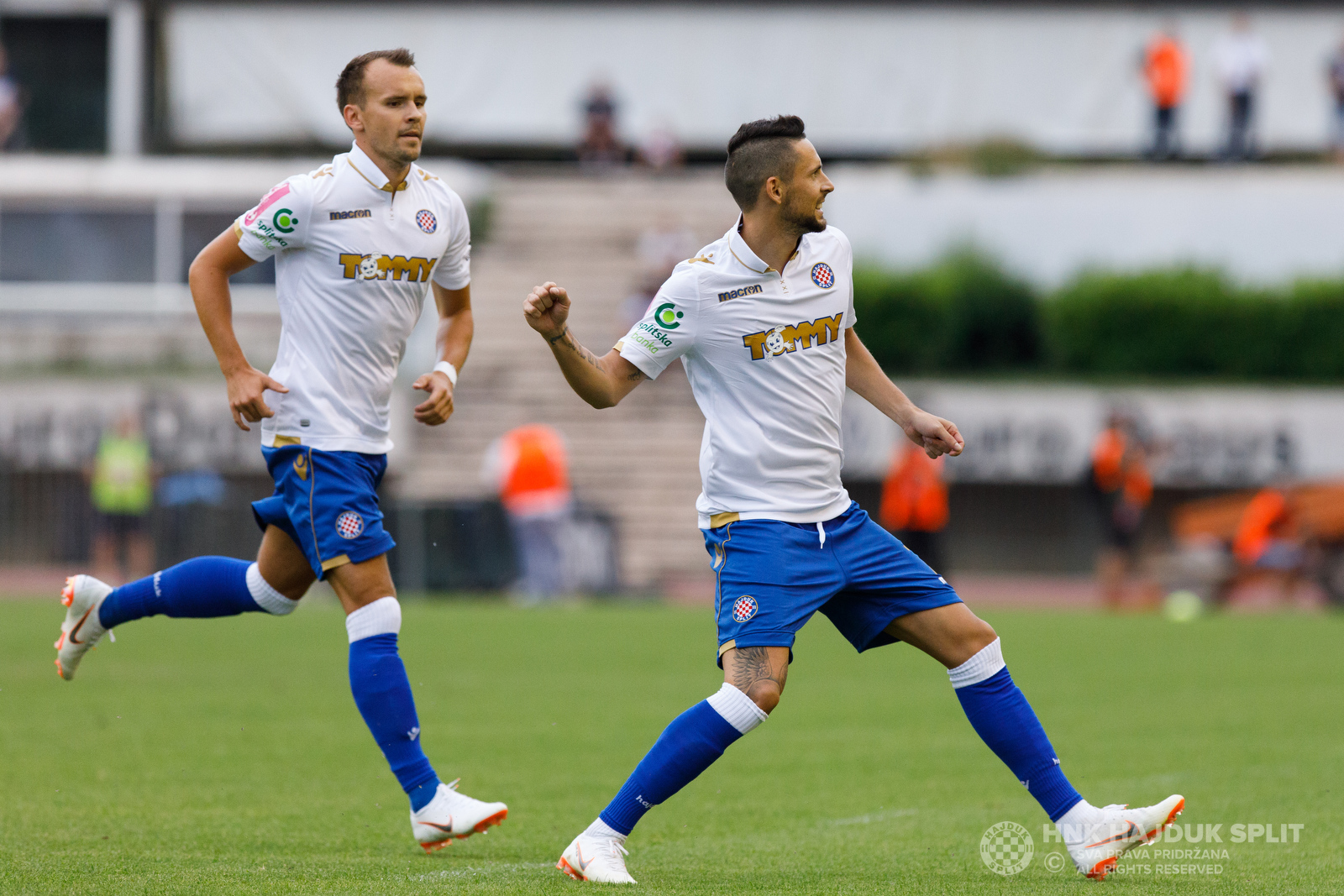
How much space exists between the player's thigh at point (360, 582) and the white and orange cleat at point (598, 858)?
3.75 feet

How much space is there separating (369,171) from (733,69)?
29128mm

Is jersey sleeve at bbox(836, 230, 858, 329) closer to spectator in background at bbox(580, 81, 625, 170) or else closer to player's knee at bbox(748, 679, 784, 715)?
player's knee at bbox(748, 679, 784, 715)

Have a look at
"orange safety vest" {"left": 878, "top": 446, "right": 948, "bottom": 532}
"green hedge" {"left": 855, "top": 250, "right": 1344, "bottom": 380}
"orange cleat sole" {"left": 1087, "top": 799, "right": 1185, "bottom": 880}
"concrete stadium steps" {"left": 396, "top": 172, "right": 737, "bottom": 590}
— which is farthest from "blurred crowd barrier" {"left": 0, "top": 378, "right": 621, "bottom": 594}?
"orange cleat sole" {"left": 1087, "top": 799, "right": 1185, "bottom": 880}

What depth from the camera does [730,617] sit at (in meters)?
5.40

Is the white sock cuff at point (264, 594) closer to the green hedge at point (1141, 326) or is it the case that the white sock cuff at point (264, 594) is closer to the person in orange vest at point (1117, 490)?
the person in orange vest at point (1117, 490)

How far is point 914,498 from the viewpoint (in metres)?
20.3

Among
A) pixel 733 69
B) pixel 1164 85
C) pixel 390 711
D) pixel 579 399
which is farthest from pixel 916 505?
pixel 733 69

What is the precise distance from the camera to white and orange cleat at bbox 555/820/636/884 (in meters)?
5.25

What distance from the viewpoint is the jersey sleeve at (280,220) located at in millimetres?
5934

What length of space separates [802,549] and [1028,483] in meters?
20.4

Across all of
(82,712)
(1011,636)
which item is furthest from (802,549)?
(1011,636)

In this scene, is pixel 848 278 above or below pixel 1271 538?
above

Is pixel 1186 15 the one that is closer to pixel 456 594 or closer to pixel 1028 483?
pixel 1028 483

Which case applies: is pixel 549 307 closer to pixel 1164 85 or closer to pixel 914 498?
pixel 914 498
